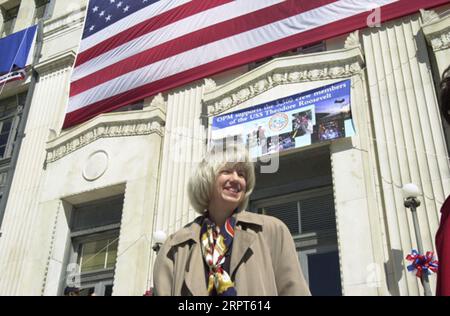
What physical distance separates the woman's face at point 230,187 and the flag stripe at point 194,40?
7966 mm

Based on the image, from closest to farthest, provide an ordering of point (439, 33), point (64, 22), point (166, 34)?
point (439, 33) → point (166, 34) → point (64, 22)

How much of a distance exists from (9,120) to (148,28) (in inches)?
238

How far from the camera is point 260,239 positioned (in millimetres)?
2365

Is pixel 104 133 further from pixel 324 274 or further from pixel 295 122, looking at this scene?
pixel 324 274

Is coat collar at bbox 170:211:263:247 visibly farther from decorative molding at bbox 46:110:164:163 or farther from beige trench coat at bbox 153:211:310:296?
decorative molding at bbox 46:110:164:163

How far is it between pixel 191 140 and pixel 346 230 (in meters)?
4.02

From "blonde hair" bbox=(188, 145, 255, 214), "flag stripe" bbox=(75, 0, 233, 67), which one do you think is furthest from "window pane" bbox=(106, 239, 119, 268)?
"blonde hair" bbox=(188, 145, 255, 214)

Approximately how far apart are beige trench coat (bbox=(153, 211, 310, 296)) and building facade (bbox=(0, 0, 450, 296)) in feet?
16.9

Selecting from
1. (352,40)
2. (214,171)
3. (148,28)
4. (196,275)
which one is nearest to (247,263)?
(196,275)

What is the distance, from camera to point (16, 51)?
14.7 m

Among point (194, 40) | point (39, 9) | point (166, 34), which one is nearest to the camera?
point (194, 40)

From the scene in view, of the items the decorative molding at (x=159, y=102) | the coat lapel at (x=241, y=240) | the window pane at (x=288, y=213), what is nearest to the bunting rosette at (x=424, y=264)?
the window pane at (x=288, y=213)

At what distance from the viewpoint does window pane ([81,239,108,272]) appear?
1072cm
